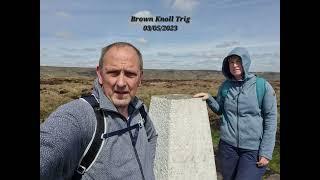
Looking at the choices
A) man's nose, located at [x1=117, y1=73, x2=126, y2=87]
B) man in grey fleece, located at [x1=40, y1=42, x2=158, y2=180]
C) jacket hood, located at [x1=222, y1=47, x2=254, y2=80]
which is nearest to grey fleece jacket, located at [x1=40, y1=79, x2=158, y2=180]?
man in grey fleece, located at [x1=40, y1=42, x2=158, y2=180]

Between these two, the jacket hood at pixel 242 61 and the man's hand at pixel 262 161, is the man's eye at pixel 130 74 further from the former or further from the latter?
the man's hand at pixel 262 161

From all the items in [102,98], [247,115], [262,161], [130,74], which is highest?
[130,74]

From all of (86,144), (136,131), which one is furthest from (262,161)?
(86,144)

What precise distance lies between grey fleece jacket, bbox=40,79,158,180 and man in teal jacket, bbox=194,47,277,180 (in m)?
1.40

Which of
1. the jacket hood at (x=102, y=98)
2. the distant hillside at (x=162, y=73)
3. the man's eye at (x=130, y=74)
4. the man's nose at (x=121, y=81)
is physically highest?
the distant hillside at (x=162, y=73)

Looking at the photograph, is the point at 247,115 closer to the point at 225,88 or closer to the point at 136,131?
the point at 225,88

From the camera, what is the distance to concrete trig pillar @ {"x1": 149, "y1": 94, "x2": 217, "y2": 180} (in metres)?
3.70

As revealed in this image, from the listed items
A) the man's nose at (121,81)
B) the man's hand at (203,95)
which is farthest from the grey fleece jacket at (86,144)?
the man's hand at (203,95)

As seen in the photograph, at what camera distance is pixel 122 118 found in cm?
239

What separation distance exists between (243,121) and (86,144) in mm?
1866

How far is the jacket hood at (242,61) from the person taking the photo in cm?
374

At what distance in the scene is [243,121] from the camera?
12.1 feet

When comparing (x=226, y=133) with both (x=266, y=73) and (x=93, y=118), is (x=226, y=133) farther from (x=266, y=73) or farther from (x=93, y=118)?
(x=93, y=118)
